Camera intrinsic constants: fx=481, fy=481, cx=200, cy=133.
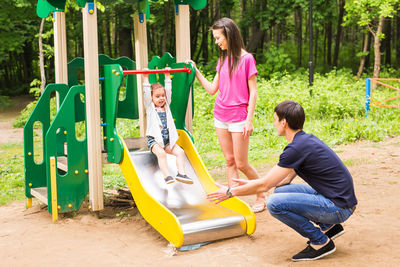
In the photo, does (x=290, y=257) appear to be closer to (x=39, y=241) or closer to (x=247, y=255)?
(x=247, y=255)

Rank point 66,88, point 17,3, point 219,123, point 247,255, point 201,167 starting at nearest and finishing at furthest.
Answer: point 247,255 → point 219,123 → point 201,167 → point 66,88 → point 17,3

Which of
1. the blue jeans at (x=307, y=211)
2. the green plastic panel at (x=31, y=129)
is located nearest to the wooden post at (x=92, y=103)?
the green plastic panel at (x=31, y=129)

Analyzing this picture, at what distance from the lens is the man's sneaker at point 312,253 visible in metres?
3.63

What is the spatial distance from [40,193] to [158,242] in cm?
182

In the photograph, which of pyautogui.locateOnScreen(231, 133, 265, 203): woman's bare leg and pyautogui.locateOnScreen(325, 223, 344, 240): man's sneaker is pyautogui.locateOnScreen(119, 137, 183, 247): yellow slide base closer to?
pyautogui.locateOnScreen(231, 133, 265, 203): woman's bare leg

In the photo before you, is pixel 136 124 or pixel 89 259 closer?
pixel 89 259

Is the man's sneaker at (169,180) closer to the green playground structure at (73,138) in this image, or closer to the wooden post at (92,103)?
the green playground structure at (73,138)

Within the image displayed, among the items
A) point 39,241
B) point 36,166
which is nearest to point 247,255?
point 39,241

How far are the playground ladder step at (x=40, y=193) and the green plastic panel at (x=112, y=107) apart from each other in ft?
2.87

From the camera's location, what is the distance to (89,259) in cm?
402

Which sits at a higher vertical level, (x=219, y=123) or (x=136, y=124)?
(x=219, y=123)

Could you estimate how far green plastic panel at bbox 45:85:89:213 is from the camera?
515 cm

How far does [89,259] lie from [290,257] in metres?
1.65

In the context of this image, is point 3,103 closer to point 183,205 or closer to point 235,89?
point 183,205
